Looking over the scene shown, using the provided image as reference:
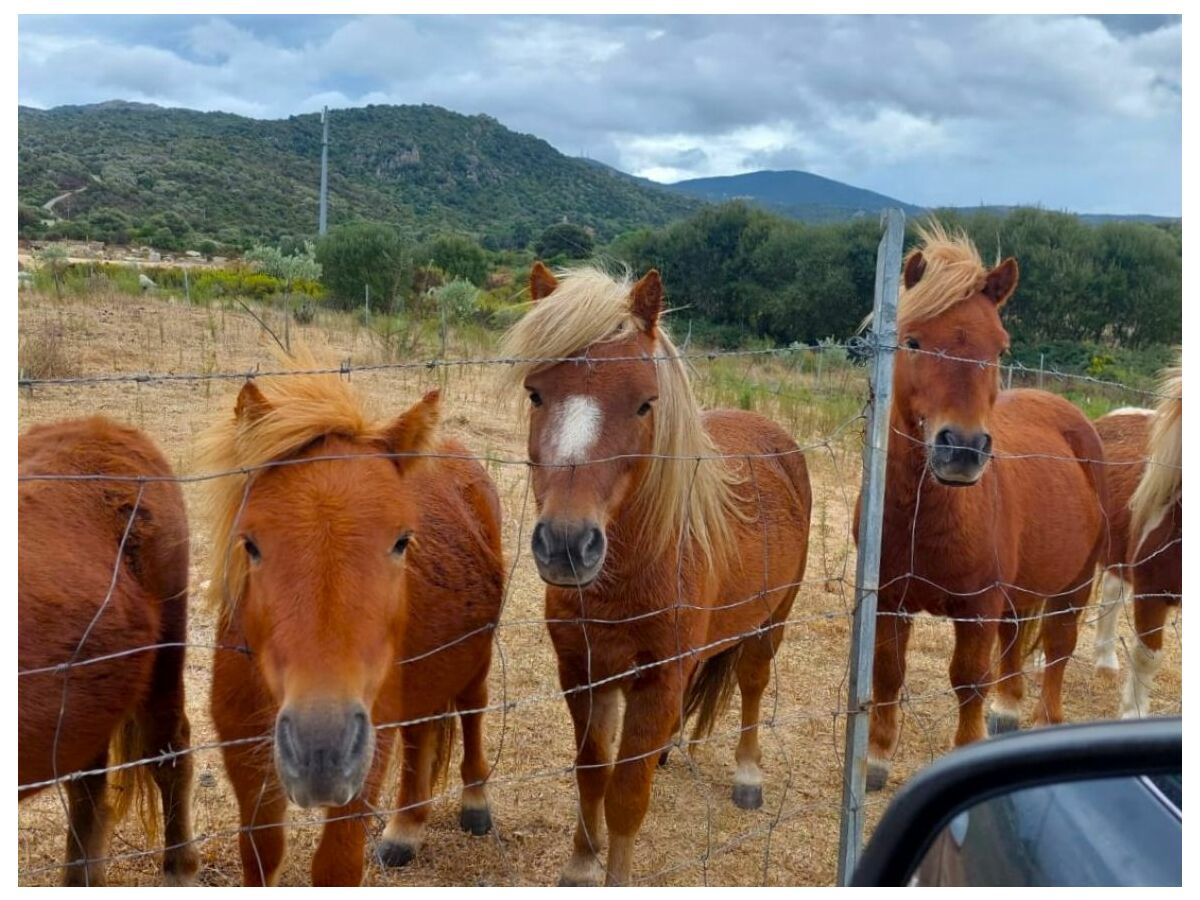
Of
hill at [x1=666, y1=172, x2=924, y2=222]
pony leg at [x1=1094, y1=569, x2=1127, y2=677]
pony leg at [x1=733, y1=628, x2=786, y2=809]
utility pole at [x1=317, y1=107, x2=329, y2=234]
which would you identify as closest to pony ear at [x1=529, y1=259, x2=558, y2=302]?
pony leg at [x1=733, y1=628, x2=786, y2=809]

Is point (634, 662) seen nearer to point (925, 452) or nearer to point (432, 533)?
point (432, 533)

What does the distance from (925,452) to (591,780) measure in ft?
6.59

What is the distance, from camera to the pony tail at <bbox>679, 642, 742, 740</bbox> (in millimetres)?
4402

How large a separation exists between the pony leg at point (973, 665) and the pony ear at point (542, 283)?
241cm

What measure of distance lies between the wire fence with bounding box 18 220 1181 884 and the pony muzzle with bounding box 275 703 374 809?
0.40 metres

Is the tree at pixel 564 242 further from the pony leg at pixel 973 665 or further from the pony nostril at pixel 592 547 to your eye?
the pony nostril at pixel 592 547

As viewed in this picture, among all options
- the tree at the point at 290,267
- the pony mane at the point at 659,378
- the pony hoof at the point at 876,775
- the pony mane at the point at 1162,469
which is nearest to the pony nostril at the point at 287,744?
the pony mane at the point at 659,378

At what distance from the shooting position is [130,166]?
43.2m

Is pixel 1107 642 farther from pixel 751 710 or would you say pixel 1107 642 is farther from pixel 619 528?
pixel 619 528

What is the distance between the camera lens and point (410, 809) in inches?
147

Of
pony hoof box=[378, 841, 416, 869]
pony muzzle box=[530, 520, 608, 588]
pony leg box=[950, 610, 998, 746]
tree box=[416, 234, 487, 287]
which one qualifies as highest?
tree box=[416, 234, 487, 287]

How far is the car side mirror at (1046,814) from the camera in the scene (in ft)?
3.92

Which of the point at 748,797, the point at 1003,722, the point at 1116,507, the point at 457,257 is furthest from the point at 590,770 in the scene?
the point at 457,257

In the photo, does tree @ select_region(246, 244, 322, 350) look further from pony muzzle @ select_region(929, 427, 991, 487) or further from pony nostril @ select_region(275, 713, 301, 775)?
pony nostril @ select_region(275, 713, 301, 775)
